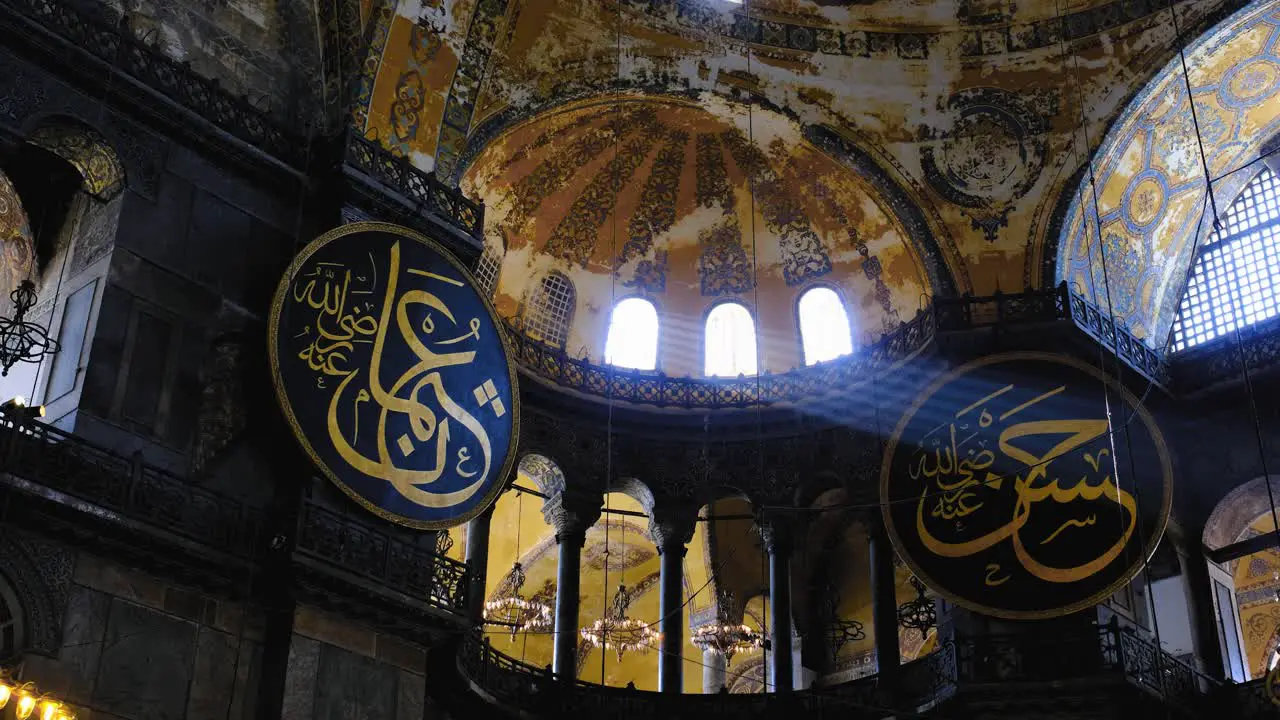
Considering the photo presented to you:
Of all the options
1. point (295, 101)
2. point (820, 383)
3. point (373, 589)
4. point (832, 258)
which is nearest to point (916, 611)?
point (820, 383)

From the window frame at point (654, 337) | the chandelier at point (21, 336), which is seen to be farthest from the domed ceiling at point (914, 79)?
the chandelier at point (21, 336)

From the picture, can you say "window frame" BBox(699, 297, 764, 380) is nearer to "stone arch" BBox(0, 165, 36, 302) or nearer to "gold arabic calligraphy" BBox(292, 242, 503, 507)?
"gold arabic calligraphy" BBox(292, 242, 503, 507)

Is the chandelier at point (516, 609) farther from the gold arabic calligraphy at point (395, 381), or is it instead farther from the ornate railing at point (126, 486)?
the ornate railing at point (126, 486)

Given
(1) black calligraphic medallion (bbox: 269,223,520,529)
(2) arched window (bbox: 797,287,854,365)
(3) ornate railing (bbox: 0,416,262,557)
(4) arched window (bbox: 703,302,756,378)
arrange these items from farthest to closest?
(4) arched window (bbox: 703,302,756,378) → (2) arched window (bbox: 797,287,854,365) → (1) black calligraphic medallion (bbox: 269,223,520,529) → (3) ornate railing (bbox: 0,416,262,557)

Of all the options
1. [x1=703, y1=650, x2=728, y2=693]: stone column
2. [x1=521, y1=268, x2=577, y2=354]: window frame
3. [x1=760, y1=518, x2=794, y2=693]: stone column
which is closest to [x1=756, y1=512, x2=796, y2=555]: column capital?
[x1=760, y1=518, x2=794, y2=693]: stone column

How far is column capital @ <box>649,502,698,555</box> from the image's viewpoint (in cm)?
1549

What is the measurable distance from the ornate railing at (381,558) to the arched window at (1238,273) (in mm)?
7748

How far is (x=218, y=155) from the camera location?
469 inches

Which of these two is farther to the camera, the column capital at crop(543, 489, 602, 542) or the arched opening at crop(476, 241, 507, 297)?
the arched opening at crop(476, 241, 507, 297)

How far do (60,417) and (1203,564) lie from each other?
9869mm

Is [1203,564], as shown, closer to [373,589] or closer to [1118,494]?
[1118,494]

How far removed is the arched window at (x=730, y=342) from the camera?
16.3 meters

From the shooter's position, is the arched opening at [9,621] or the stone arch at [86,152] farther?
the stone arch at [86,152]

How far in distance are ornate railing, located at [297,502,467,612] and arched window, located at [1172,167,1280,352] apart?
7.75 m
